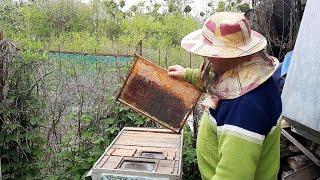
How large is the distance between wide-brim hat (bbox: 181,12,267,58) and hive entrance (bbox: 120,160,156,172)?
116 cm

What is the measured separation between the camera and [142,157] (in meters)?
2.90

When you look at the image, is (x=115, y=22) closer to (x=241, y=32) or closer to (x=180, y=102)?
(x=180, y=102)

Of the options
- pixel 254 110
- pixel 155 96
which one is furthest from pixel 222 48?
pixel 155 96

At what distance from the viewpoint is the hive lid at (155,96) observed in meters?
2.82

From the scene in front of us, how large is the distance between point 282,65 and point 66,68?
2767 mm

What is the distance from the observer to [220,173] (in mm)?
1659

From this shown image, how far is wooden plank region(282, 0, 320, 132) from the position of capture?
2467 mm

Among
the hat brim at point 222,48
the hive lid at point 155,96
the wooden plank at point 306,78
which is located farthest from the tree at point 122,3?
the hat brim at point 222,48

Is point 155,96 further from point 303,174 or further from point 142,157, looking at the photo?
point 303,174

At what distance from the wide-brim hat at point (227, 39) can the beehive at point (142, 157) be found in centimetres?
A: 108

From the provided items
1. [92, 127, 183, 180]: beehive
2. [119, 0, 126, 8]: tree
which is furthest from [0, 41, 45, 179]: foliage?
[119, 0, 126, 8]: tree

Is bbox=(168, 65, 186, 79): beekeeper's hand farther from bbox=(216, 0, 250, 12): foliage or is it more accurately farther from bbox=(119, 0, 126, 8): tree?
bbox=(119, 0, 126, 8): tree

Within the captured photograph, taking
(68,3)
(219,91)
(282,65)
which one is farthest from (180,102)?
(68,3)

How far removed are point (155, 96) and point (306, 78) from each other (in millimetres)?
1048
